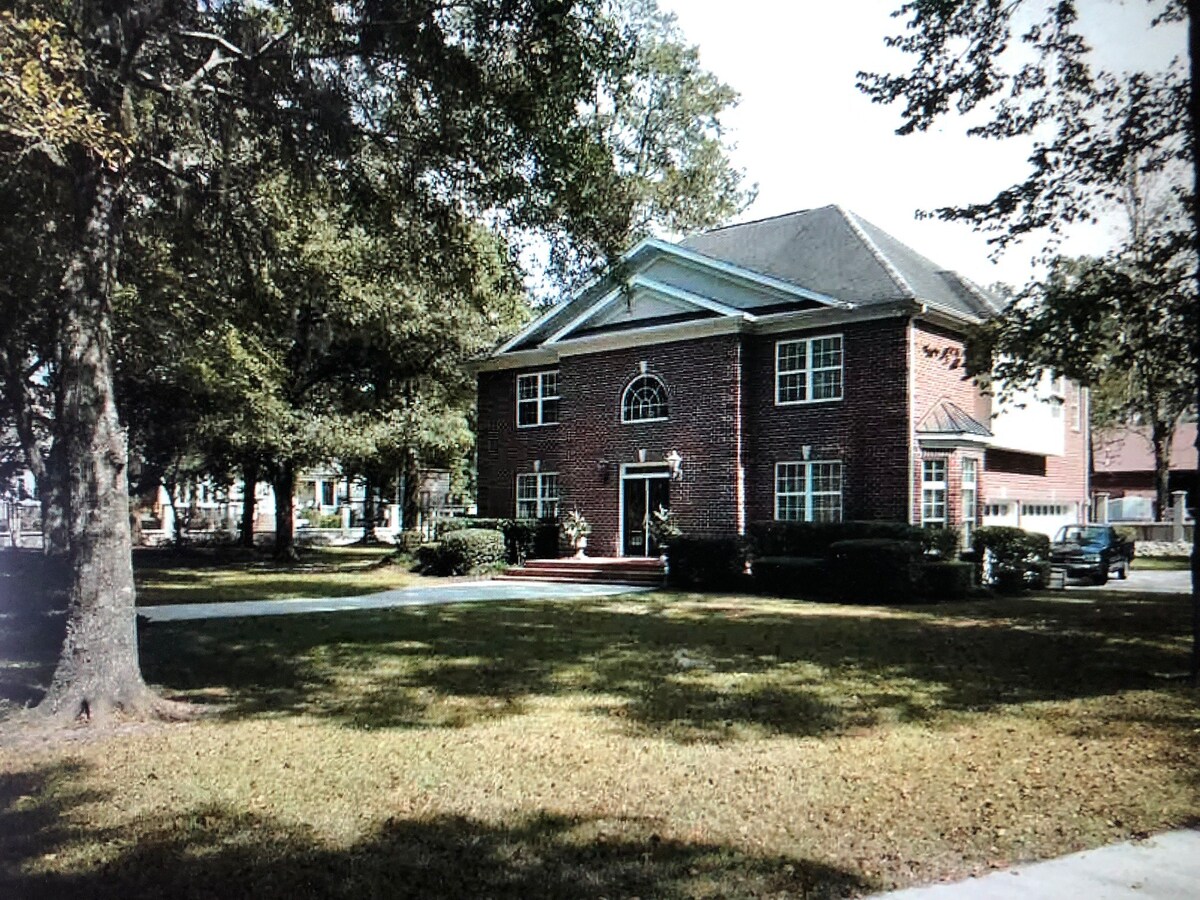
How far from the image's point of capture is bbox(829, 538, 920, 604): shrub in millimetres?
16203

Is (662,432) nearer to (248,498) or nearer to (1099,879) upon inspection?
(248,498)

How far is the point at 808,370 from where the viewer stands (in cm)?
2023

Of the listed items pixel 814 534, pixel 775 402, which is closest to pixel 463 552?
pixel 775 402

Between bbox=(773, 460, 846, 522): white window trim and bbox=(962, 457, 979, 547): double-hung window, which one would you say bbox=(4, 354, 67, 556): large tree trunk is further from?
bbox=(962, 457, 979, 547): double-hung window

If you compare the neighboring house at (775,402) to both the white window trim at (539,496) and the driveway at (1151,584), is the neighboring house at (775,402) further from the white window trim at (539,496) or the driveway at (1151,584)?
the driveway at (1151,584)

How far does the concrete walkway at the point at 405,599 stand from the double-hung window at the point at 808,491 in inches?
153

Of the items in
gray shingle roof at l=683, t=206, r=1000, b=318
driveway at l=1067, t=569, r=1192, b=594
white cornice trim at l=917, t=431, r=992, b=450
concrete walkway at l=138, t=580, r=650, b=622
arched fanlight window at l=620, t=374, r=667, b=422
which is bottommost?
driveway at l=1067, t=569, r=1192, b=594

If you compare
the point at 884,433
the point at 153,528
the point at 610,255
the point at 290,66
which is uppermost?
the point at 290,66

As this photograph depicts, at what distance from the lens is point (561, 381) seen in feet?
79.5

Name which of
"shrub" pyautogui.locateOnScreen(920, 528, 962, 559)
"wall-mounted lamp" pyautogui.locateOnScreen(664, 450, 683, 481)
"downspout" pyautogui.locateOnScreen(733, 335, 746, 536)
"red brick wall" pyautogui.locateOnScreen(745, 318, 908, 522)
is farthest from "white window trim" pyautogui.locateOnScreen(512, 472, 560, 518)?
"shrub" pyautogui.locateOnScreen(920, 528, 962, 559)

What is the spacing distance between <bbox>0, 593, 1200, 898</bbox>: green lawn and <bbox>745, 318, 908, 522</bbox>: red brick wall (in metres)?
8.50

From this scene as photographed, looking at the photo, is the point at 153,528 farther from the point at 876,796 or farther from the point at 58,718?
the point at 876,796

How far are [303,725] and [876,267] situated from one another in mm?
16688

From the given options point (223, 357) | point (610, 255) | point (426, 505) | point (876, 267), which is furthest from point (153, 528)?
point (610, 255)
